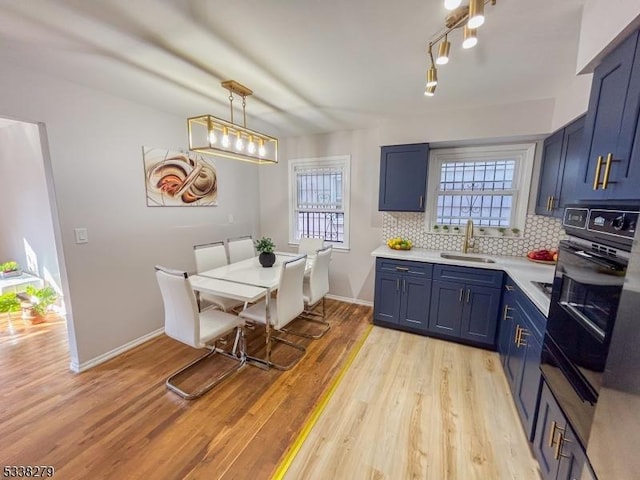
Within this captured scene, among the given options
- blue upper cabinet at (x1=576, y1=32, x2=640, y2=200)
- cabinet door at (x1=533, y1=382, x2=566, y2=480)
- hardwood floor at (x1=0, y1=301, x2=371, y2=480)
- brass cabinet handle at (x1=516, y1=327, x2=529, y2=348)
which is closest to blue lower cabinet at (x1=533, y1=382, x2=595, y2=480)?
cabinet door at (x1=533, y1=382, x2=566, y2=480)

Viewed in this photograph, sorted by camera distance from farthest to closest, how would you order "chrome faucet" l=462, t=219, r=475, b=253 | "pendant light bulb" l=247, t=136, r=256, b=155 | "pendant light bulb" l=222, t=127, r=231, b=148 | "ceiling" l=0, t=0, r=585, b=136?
"chrome faucet" l=462, t=219, r=475, b=253
"pendant light bulb" l=247, t=136, r=256, b=155
"pendant light bulb" l=222, t=127, r=231, b=148
"ceiling" l=0, t=0, r=585, b=136

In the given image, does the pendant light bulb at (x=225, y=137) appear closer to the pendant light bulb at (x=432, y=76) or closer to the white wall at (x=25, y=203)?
the pendant light bulb at (x=432, y=76)

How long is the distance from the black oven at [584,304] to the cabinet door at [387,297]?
162 cm

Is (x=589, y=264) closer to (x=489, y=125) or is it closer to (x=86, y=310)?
(x=489, y=125)

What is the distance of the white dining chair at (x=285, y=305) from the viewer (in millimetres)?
2241

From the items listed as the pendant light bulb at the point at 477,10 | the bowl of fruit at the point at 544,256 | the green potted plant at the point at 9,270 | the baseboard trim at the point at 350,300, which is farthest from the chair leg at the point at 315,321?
the green potted plant at the point at 9,270

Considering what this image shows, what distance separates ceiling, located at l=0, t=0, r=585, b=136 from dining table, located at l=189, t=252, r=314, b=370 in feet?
5.23

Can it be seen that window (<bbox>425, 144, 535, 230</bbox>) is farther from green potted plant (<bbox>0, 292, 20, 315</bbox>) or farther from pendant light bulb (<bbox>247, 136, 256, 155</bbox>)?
green potted plant (<bbox>0, 292, 20, 315</bbox>)

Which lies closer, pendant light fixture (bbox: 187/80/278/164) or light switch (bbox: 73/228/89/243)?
pendant light fixture (bbox: 187/80/278/164)

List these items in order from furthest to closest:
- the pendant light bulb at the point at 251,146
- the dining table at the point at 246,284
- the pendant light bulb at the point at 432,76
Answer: the pendant light bulb at the point at 251,146 → the dining table at the point at 246,284 → the pendant light bulb at the point at 432,76

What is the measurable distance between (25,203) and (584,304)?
5.53m

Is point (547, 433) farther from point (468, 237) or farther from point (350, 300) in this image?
point (350, 300)

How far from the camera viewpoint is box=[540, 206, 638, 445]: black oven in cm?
91

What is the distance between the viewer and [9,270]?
3.53 metres
